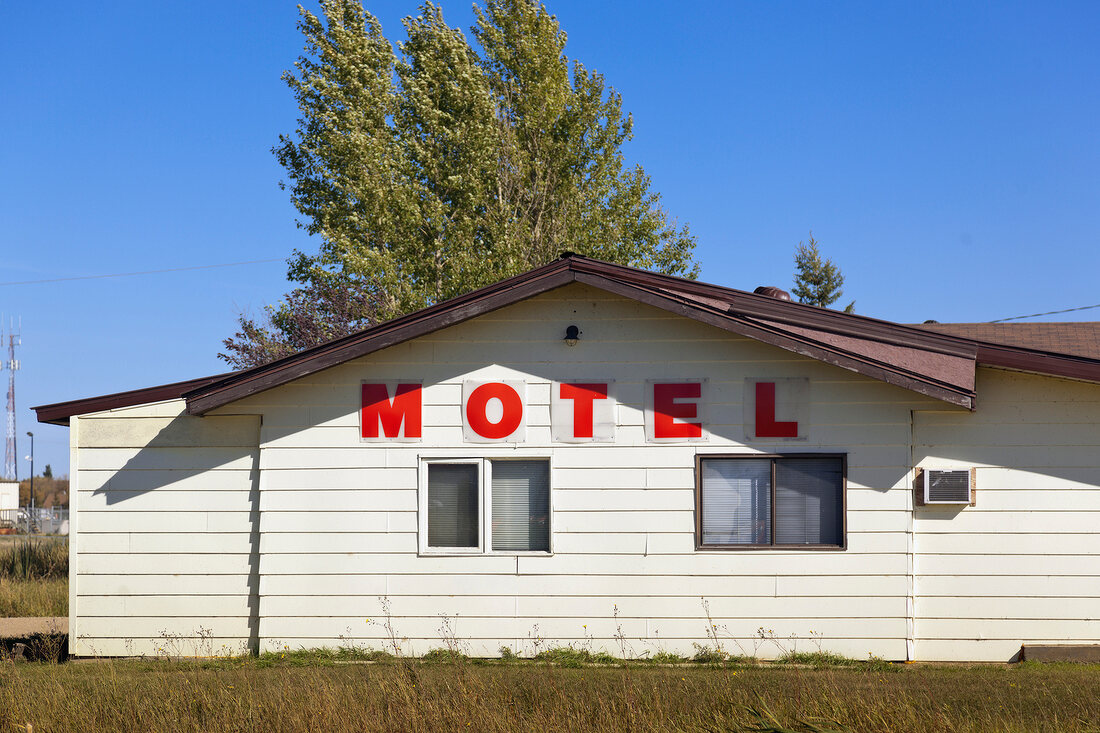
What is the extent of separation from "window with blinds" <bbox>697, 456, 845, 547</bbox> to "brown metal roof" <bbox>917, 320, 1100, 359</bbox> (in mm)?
6417

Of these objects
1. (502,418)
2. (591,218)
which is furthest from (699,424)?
(591,218)

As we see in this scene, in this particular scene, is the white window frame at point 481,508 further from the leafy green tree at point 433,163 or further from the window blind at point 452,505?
the leafy green tree at point 433,163

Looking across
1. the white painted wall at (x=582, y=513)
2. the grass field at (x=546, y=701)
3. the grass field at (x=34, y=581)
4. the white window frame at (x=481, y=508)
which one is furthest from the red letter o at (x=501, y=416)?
the grass field at (x=34, y=581)

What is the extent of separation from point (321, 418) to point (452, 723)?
4.60m

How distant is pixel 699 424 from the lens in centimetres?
1091

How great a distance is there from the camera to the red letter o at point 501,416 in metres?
11.1

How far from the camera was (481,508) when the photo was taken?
433 inches

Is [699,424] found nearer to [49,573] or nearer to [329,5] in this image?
[49,573]

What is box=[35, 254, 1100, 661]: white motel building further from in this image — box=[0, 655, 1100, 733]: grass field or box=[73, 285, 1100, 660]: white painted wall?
box=[0, 655, 1100, 733]: grass field

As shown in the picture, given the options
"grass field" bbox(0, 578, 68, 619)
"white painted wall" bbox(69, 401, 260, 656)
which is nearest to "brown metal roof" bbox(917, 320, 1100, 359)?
"white painted wall" bbox(69, 401, 260, 656)

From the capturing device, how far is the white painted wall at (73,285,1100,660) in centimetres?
1071

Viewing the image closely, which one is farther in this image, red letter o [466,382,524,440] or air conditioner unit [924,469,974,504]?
red letter o [466,382,524,440]

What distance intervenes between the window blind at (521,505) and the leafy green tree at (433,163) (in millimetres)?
14210

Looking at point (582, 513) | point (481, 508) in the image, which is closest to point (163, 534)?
point (481, 508)
